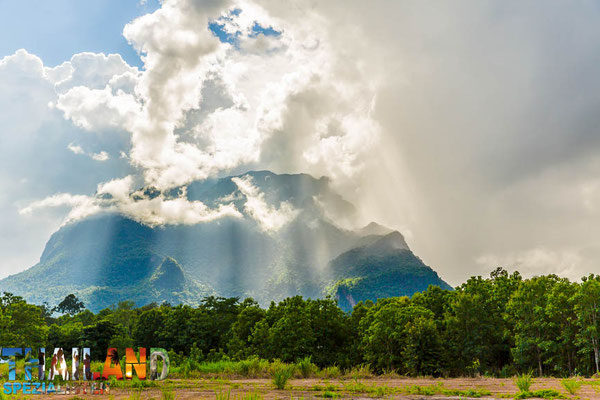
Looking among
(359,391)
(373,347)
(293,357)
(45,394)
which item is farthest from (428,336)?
(45,394)

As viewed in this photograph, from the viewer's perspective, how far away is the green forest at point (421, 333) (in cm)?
5334

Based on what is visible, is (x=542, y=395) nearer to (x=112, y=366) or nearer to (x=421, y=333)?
(x=112, y=366)

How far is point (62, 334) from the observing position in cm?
7469

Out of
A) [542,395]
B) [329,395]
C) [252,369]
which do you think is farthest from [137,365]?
[542,395]

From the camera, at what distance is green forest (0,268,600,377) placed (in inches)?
2100

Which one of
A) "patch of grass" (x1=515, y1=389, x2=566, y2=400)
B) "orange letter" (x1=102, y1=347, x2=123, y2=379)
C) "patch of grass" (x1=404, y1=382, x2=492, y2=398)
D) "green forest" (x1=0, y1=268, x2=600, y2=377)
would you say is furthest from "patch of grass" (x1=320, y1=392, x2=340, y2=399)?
"green forest" (x1=0, y1=268, x2=600, y2=377)

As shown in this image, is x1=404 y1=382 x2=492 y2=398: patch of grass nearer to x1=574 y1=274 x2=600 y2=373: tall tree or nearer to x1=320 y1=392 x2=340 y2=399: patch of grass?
x1=320 y1=392 x2=340 y2=399: patch of grass

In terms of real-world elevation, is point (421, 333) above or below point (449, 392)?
above

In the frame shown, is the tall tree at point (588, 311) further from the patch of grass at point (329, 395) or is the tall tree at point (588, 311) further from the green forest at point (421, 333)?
the patch of grass at point (329, 395)

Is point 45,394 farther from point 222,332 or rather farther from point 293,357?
point 222,332

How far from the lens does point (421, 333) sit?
49.8m

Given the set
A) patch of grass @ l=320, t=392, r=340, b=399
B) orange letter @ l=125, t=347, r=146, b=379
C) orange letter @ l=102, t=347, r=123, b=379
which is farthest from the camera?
orange letter @ l=125, t=347, r=146, b=379

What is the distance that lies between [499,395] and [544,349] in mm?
40935

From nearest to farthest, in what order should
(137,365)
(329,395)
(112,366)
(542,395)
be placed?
(542,395), (329,395), (112,366), (137,365)
